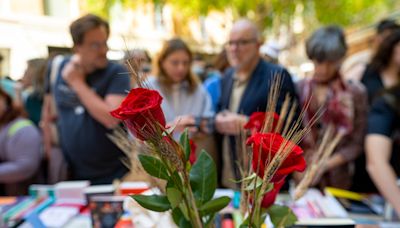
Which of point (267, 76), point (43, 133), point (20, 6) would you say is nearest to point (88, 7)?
point (20, 6)

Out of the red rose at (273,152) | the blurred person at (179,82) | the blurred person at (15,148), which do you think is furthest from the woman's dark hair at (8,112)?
the red rose at (273,152)

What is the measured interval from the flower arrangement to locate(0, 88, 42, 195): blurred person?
135 cm

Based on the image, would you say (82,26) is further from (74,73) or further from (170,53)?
(170,53)

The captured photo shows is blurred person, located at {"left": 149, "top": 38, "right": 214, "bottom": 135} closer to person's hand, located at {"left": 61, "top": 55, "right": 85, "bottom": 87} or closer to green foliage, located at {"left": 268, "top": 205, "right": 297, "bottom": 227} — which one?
person's hand, located at {"left": 61, "top": 55, "right": 85, "bottom": 87}

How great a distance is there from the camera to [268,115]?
2.36 ft

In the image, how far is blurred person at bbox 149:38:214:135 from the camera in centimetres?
195

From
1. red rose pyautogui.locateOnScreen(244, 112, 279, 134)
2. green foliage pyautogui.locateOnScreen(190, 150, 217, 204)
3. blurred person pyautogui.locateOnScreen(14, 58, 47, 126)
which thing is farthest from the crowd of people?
green foliage pyautogui.locateOnScreen(190, 150, 217, 204)

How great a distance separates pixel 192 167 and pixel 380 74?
1.75 m

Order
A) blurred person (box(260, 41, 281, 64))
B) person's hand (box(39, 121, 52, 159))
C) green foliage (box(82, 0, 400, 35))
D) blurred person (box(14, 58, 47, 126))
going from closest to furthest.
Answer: person's hand (box(39, 121, 52, 159)) < blurred person (box(14, 58, 47, 126)) < blurred person (box(260, 41, 281, 64)) < green foliage (box(82, 0, 400, 35))

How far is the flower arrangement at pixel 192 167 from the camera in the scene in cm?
59

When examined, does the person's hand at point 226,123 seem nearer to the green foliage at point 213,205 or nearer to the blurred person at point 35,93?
the green foliage at point 213,205

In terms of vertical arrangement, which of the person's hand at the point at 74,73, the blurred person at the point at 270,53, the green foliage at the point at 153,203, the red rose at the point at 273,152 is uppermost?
the blurred person at the point at 270,53

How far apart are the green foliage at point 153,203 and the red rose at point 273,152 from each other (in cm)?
19

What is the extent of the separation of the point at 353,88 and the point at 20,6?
27.0ft
